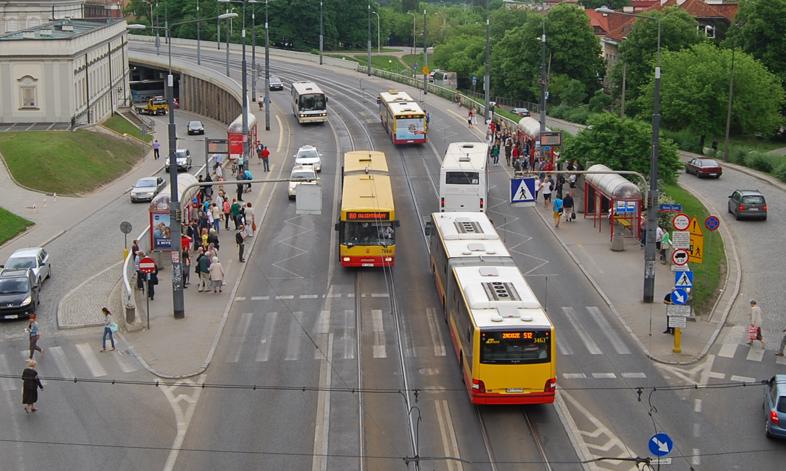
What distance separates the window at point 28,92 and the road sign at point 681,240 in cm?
5728

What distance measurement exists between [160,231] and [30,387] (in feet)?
53.7

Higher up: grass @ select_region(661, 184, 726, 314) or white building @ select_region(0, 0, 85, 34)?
white building @ select_region(0, 0, 85, 34)

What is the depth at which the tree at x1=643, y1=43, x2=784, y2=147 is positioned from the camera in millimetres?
87188

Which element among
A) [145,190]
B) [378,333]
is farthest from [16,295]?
[145,190]

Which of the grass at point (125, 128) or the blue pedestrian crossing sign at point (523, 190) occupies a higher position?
the blue pedestrian crossing sign at point (523, 190)

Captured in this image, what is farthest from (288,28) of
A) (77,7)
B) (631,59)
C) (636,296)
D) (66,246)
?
(636,296)

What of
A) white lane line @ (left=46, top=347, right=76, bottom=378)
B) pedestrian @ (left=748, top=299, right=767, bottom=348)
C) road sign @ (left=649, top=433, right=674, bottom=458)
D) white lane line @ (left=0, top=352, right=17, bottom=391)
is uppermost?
road sign @ (left=649, top=433, right=674, bottom=458)

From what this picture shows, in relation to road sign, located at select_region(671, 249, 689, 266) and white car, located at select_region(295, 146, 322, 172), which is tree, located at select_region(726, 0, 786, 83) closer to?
white car, located at select_region(295, 146, 322, 172)

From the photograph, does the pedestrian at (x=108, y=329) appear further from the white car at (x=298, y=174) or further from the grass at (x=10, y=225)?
the grass at (x=10, y=225)

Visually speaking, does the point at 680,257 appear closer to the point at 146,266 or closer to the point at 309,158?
the point at 146,266

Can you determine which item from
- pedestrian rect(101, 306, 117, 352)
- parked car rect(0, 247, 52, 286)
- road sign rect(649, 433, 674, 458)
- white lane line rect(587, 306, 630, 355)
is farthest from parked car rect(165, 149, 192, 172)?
road sign rect(649, 433, 674, 458)

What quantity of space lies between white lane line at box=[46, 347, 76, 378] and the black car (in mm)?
3519

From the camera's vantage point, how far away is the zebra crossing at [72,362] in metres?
33.3

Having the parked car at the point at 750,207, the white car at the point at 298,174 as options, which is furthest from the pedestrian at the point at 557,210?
the white car at the point at 298,174
